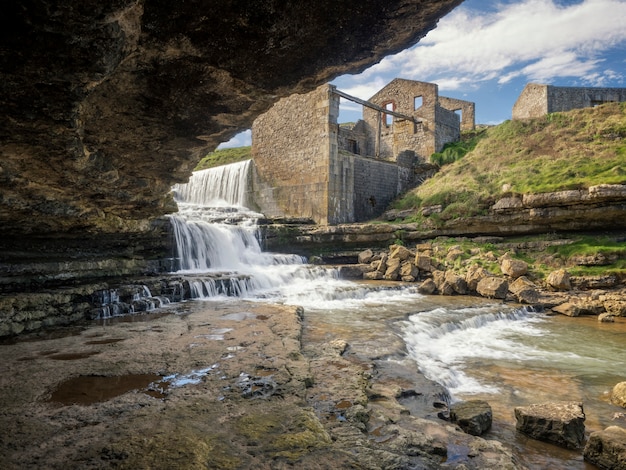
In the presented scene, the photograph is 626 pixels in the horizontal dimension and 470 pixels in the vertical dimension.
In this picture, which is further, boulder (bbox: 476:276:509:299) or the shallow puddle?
boulder (bbox: 476:276:509:299)

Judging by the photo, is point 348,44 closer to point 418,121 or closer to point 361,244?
point 361,244

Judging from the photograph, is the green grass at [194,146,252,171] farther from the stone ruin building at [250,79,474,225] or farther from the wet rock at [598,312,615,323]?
the wet rock at [598,312,615,323]

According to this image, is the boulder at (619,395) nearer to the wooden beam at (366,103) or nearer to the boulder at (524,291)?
the boulder at (524,291)

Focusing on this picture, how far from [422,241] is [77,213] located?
43.4 ft

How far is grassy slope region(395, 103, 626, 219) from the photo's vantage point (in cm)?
1387

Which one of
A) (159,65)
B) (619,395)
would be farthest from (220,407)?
(619,395)

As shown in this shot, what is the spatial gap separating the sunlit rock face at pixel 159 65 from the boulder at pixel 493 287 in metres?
9.80

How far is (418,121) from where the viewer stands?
81.4ft

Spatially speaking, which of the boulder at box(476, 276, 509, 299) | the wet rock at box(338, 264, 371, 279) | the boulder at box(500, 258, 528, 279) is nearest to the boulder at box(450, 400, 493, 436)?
the boulder at box(476, 276, 509, 299)

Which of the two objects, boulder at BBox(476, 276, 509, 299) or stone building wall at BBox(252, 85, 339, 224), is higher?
stone building wall at BBox(252, 85, 339, 224)

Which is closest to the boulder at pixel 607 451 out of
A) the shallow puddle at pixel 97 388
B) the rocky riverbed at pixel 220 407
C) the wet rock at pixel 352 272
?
the rocky riverbed at pixel 220 407

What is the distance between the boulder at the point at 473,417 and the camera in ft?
11.9

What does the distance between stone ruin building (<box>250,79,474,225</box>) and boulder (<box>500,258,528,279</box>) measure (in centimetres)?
845

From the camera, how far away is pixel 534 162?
16484 millimetres
